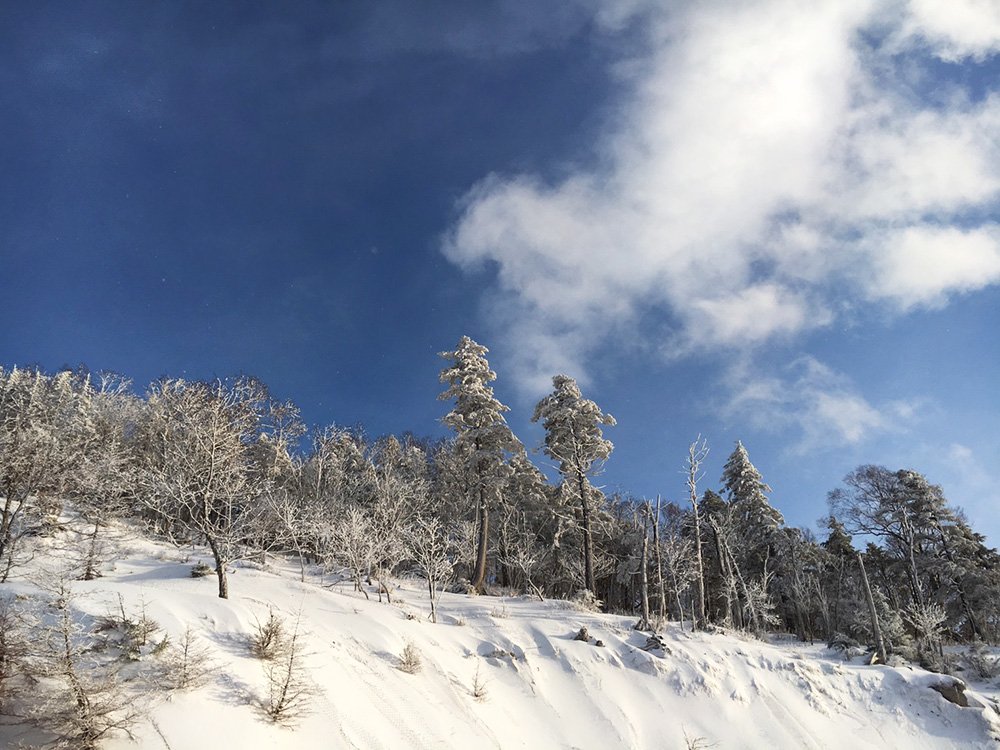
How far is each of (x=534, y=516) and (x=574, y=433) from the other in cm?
1446

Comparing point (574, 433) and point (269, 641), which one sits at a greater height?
point (574, 433)

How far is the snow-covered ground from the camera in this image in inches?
417

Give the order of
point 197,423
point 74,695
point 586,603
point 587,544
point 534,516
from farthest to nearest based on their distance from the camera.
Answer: point 534,516
point 197,423
point 587,544
point 586,603
point 74,695

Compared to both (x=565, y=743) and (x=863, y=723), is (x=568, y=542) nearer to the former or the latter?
(x=863, y=723)

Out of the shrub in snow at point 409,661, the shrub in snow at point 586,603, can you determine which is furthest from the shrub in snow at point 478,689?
the shrub in snow at point 586,603

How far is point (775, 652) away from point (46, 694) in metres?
21.6

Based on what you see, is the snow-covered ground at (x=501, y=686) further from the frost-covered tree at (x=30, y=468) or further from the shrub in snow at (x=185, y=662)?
the frost-covered tree at (x=30, y=468)

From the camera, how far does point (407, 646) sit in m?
14.4

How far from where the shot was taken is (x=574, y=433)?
103 ft

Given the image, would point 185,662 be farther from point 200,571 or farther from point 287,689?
point 200,571

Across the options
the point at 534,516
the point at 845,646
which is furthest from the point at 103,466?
the point at 845,646

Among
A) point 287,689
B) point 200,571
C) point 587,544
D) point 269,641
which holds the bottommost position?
point 287,689

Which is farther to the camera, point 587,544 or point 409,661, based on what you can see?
point 587,544

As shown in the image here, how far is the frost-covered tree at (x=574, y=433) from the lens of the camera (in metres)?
30.5
